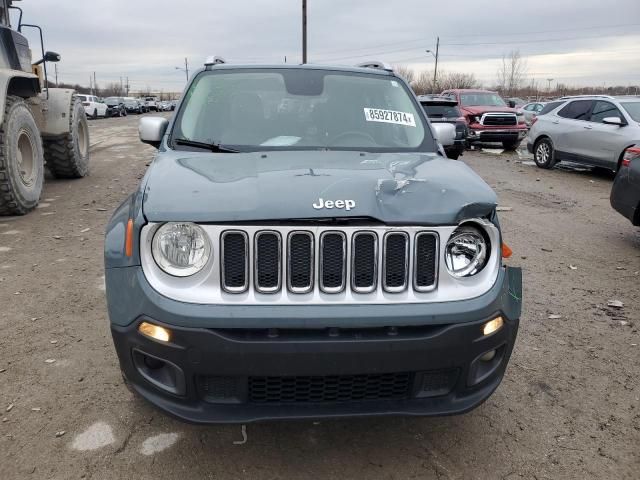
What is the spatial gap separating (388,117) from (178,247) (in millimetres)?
1968

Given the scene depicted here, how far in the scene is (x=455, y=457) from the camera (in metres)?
2.63

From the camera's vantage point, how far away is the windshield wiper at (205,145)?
3.23 meters

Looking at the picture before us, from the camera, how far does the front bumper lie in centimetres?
210

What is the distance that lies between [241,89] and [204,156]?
2.80ft

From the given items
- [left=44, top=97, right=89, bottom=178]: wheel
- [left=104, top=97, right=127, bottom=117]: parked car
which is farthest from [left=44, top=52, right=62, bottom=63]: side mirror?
[left=104, top=97, right=127, bottom=117]: parked car

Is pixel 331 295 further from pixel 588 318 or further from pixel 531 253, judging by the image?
pixel 531 253

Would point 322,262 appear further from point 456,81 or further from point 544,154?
point 456,81

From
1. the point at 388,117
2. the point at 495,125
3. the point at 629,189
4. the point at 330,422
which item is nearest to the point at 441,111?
the point at 495,125

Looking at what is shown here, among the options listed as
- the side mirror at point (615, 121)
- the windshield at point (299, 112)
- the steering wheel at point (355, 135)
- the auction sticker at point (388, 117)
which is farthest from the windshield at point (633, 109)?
the steering wheel at point (355, 135)

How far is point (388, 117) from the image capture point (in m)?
3.69

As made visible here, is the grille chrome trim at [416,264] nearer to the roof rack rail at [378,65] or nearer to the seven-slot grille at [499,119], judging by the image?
the roof rack rail at [378,65]

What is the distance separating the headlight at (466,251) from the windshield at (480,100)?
16.1 meters

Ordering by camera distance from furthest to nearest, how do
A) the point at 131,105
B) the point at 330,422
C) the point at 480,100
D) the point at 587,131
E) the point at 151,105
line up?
the point at 151,105, the point at 131,105, the point at 480,100, the point at 587,131, the point at 330,422

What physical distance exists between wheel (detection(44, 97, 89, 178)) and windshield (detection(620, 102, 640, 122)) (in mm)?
10332
